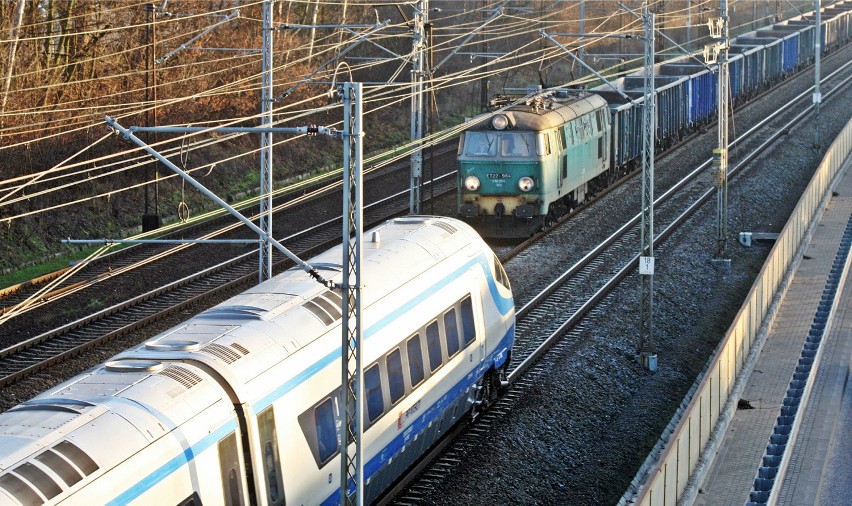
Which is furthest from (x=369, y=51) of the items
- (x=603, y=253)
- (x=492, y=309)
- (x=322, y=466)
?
(x=322, y=466)

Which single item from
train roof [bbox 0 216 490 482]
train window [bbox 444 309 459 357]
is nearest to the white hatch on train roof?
train roof [bbox 0 216 490 482]

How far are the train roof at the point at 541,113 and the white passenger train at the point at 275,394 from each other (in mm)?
11592

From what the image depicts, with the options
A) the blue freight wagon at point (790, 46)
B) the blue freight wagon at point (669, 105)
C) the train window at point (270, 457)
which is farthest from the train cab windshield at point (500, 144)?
the blue freight wagon at point (790, 46)

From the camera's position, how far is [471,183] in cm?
3061

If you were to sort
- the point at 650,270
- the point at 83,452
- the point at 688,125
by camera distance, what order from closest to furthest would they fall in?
the point at 83,452 < the point at 650,270 < the point at 688,125

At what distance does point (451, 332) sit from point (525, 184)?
13.7m

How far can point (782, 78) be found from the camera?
6681 cm

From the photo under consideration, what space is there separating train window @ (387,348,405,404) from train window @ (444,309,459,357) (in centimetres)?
156

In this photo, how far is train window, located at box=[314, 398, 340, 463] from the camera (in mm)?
13211

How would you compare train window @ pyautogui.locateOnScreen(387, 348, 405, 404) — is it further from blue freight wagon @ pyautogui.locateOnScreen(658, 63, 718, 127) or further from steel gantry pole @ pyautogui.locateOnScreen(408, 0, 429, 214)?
blue freight wagon @ pyautogui.locateOnScreen(658, 63, 718, 127)

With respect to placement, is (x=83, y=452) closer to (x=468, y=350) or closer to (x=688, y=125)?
(x=468, y=350)

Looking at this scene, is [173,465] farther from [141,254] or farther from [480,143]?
[480,143]

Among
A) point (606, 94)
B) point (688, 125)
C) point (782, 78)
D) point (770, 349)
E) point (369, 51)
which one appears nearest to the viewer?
point (770, 349)

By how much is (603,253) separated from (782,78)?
40454mm
